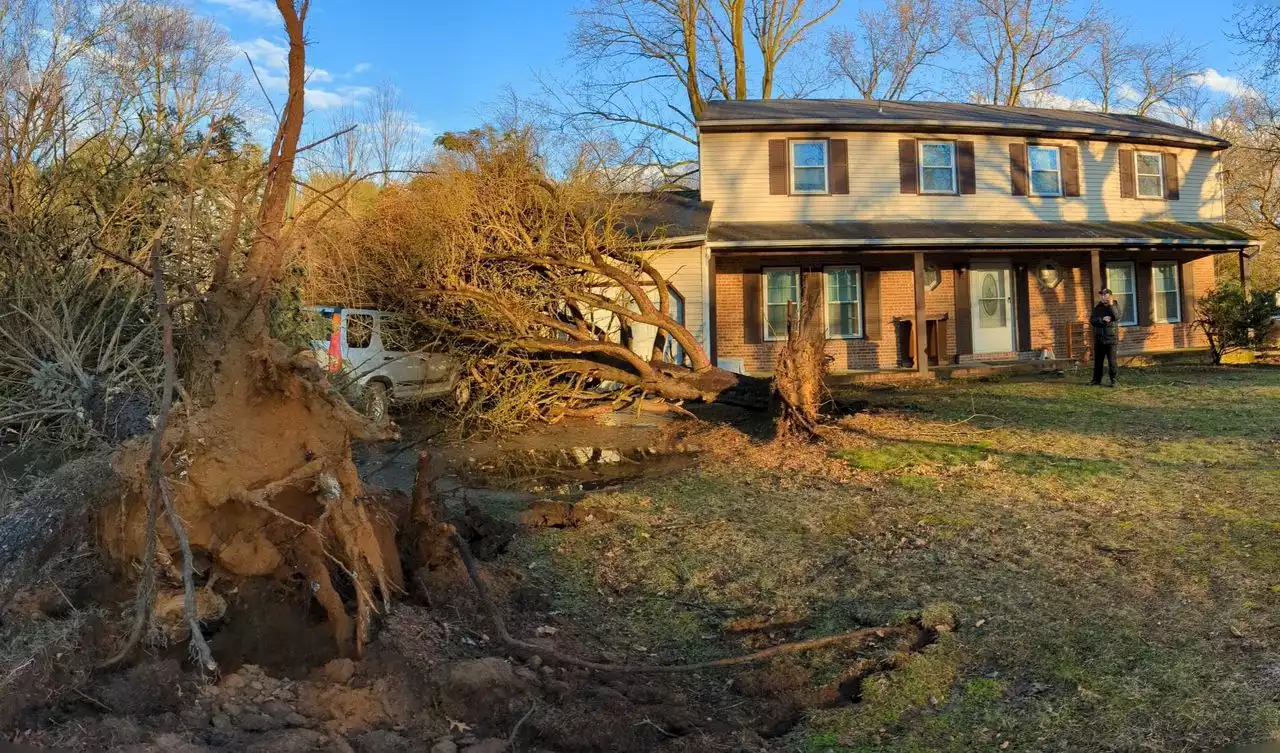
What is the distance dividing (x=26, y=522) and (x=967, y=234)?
1641 cm

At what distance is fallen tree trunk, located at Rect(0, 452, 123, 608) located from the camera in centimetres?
426

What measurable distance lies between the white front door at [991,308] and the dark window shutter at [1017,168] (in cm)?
177

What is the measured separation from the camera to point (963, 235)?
16.9m

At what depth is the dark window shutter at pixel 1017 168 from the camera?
1897 centimetres

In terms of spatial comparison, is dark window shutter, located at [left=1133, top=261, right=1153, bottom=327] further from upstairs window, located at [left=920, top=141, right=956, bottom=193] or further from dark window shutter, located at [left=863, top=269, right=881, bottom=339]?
dark window shutter, located at [left=863, top=269, right=881, bottom=339]

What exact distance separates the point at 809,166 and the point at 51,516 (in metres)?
16.1

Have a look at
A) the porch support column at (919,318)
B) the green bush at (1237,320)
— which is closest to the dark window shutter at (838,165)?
the porch support column at (919,318)

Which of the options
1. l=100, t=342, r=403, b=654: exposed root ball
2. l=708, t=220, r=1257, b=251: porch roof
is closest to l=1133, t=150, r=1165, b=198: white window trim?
l=708, t=220, r=1257, b=251: porch roof

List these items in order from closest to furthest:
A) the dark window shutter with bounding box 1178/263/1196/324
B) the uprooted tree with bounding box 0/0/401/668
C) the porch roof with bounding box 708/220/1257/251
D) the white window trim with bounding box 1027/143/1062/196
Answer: the uprooted tree with bounding box 0/0/401/668
the porch roof with bounding box 708/220/1257/251
the white window trim with bounding box 1027/143/1062/196
the dark window shutter with bounding box 1178/263/1196/324

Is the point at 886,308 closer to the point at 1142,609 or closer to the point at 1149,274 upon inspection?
the point at 1149,274

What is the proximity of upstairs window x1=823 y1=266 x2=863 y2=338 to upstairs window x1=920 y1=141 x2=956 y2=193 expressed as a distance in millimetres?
2650

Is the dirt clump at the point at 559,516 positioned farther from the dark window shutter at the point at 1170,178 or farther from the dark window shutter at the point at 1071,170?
the dark window shutter at the point at 1170,178

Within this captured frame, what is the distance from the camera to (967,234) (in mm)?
17000

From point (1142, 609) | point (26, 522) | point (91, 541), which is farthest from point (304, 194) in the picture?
point (1142, 609)
